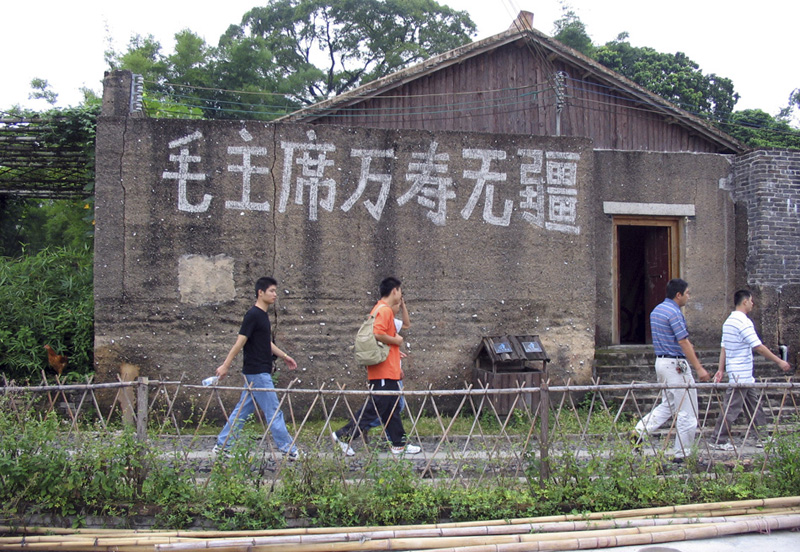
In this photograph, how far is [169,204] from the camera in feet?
23.1

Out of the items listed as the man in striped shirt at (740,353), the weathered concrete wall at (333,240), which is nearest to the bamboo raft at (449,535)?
the man in striped shirt at (740,353)

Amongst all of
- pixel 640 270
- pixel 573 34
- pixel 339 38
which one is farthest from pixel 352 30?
pixel 640 270

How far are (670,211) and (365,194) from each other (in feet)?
14.6

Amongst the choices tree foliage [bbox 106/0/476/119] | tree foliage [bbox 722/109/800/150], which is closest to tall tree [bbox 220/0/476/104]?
tree foliage [bbox 106/0/476/119]

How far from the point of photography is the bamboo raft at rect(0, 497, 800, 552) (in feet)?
12.3

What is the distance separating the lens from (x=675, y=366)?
5.62 metres

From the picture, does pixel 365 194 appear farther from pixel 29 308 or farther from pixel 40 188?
pixel 40 188

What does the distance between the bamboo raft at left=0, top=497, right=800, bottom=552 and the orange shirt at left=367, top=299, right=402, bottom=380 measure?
1779 millimetres

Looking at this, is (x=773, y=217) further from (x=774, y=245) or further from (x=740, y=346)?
(x=740, y=346)

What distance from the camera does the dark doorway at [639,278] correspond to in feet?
32.0

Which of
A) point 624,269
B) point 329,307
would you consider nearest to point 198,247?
point 329,307

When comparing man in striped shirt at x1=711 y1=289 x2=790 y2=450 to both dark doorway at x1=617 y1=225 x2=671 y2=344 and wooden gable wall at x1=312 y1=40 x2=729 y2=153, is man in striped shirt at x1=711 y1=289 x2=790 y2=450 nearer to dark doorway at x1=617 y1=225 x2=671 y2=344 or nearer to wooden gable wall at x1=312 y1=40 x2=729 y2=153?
dark doorway at x1=617 y1=225 x2=671 y2=344

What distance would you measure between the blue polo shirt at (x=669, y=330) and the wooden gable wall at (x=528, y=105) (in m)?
7.98

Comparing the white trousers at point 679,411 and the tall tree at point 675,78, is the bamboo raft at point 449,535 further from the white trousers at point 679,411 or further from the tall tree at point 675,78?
the tall tree at point 675,78
